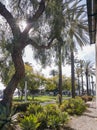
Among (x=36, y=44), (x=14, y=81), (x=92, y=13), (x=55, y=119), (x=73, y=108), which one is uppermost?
(x=36, y=44)

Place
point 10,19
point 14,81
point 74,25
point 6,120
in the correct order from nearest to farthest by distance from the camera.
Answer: point 6,120
point 10,19
point 14,81
point 74,25

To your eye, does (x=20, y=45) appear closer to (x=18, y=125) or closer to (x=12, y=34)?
(x=12, y=34)

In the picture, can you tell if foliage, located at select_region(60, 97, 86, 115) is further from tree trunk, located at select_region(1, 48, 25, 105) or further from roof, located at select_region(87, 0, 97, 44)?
roof, located at select_region(87, 0, 97, 44)

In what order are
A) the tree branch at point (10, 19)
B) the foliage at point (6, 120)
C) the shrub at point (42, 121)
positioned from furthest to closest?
the tree branch at point (10, 19)
the shrub at point (42, 121)
the foliage at point (6, 120)

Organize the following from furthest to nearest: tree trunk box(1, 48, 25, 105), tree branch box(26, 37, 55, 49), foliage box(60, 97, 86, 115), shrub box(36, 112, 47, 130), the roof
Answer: foliage box(60, 97, 86, 115) → tree branch box(26, 37, 55, 49) → tree trunk box(1, 48, 25, 105) → shrub box(36, 112, 47, 130) → the roof

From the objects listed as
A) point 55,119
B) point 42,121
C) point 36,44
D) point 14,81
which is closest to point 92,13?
point 55,119

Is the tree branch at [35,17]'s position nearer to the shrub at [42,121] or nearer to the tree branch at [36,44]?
the tree branch at [36,44]

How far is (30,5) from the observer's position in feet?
49.7

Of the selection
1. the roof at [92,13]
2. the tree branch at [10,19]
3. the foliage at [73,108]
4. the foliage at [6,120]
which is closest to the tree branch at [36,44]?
the tree branch at [10,19]

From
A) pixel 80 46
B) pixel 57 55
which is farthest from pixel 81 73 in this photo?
pixel 57 55

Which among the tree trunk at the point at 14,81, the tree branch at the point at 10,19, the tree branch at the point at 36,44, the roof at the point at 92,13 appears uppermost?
the tree branch at the point at 10,19

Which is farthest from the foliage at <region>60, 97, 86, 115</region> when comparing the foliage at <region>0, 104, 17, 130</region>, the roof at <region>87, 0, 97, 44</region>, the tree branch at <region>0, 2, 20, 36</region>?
the roof at <region>87, 0, 97, 44</region>

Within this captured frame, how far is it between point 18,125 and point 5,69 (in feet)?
13.6

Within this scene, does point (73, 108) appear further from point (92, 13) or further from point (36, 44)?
point (92, 13)
